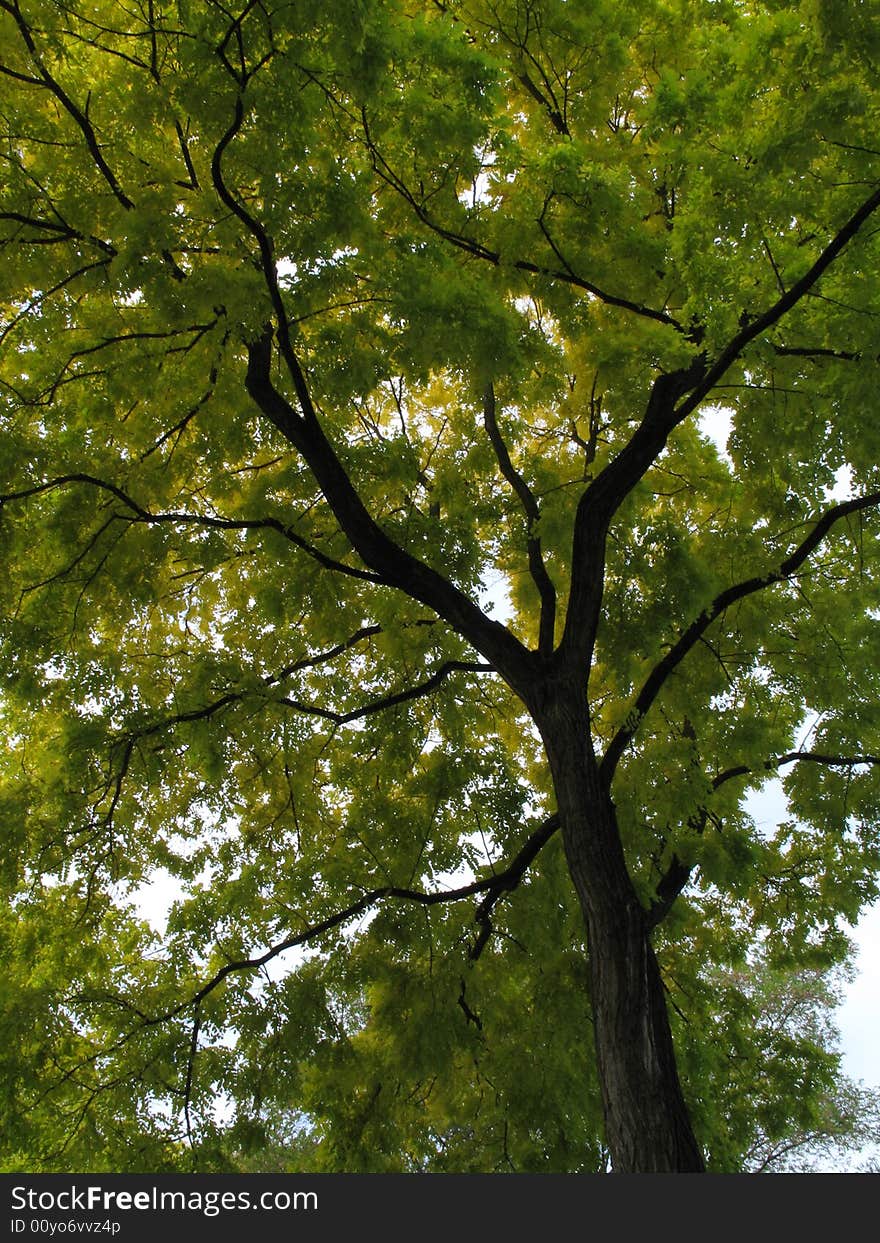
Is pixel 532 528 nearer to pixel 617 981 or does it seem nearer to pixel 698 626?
pixel 698 626

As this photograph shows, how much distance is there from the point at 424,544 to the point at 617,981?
3173mm

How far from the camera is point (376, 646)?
23.7ft

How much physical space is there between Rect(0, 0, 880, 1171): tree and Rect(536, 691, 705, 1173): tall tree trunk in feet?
0.08

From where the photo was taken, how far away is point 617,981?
4477mm

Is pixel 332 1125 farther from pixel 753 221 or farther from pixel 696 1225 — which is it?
pixel 753 221

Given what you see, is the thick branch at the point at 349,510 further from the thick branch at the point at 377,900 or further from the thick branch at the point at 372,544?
the thick branch at the point at 377,900

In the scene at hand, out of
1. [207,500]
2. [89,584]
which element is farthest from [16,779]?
[207,500]

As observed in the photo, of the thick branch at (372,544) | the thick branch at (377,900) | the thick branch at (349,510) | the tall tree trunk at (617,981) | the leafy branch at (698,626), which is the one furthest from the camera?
the thick branch at (377,900)

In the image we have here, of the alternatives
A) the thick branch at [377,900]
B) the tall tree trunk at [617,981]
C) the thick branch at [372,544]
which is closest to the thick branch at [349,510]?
the thick branch at [372,544]

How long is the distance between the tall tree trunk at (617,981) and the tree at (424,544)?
24 millimetres

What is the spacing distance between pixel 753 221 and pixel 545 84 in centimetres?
244

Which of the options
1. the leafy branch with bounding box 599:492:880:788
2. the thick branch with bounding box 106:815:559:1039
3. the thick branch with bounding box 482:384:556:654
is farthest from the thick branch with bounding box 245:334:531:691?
the thick branch with bounding box 106:815:559:1039

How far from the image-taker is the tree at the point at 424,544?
4.14 metres

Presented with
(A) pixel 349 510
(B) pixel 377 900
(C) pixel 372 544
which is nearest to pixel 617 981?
(B) pixel 377 900
